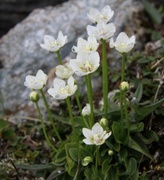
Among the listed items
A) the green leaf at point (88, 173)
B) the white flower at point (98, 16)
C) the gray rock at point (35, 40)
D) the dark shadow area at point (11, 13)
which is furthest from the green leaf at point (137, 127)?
the dark shadow area at point (11, 13)

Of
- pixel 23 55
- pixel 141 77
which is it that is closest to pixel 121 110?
pixel 141 77

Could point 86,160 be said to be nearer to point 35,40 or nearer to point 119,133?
point 119,133

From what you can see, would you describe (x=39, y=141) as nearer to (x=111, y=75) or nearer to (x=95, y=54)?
(x=111, y=75)

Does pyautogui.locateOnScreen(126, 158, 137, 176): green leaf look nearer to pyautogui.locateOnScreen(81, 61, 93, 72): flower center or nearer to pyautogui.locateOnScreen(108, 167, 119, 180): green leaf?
pyautogui.locateOnScreen(108, 167, 119, 180): green leaf

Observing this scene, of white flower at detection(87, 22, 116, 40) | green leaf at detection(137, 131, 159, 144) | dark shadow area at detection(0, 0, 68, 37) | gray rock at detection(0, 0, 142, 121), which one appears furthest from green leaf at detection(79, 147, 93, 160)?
dark shadow area at detection(0, 0, 68, 37)

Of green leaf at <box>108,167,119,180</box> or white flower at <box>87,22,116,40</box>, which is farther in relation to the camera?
green leaf at <box>108,167,119,180</box>

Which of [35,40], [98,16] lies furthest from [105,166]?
[35,40]
